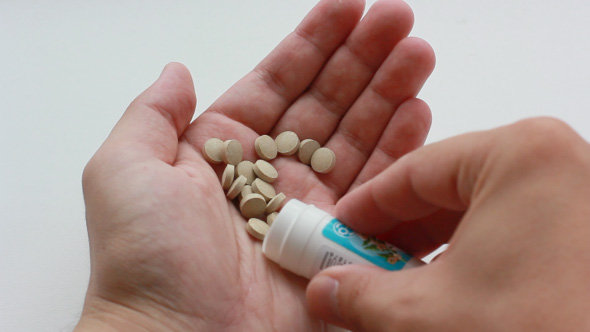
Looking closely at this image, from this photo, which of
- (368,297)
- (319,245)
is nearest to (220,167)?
(319,245)

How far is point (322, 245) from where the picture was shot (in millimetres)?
1429

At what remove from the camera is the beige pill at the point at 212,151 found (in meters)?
1.86

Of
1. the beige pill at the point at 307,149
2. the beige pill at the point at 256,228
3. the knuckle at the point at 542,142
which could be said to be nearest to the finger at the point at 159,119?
the beige pill at the point at 256,228

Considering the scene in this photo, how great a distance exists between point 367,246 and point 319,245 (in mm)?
136

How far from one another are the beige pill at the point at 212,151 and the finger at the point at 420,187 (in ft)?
1.88

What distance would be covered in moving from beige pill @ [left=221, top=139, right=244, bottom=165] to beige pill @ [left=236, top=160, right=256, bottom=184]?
2 cm

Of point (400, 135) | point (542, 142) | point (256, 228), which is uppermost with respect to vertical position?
point (542, 142)

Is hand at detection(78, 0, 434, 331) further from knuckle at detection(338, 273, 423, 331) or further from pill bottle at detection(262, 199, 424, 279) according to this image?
knuckle at detection(338, 273, 423, 331)

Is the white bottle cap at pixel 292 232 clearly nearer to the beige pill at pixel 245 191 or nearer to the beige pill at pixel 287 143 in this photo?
the beige pill at pixel 245 191

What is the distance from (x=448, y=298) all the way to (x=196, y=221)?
79 centimetres

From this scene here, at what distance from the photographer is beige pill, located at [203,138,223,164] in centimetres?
186

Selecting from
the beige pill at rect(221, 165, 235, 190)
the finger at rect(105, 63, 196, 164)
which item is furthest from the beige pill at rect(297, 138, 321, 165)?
the finger at rect(105, 63, 196, 164)

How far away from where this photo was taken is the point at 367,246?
141cm

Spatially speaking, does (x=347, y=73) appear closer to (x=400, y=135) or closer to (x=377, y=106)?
(x=377, y=106)
